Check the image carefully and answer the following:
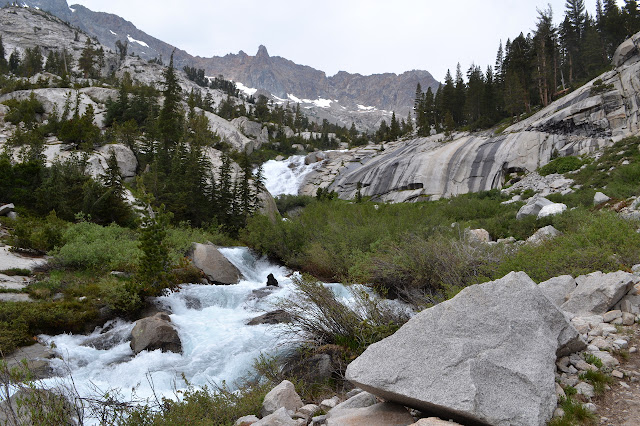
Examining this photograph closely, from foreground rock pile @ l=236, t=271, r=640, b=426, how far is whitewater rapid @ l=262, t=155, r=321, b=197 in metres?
46.6

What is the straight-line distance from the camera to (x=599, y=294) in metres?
5.70

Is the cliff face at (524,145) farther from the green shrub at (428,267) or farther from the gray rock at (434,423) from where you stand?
the gray rock at (434,423)

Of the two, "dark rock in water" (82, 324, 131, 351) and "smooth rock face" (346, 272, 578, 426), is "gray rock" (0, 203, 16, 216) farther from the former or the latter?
"smooth rock face" (346, 272, 578, 426)

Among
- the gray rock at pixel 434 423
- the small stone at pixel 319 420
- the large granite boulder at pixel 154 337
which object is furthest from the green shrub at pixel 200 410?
the large granite boulder at pixel 154 337

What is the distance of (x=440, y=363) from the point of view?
3.76 m

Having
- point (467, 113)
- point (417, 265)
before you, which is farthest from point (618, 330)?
point (467, 113)

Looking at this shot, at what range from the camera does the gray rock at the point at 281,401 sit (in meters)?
5.14

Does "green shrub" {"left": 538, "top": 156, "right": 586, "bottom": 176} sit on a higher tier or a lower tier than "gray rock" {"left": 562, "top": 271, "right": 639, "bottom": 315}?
higher

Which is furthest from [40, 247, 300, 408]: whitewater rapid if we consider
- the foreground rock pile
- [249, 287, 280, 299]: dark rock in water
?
the foreground rock pile

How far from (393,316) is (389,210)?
1421 cm

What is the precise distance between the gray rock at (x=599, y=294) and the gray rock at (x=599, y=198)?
1282 centimetres

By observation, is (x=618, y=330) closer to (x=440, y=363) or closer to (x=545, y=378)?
(x=545, y=378)

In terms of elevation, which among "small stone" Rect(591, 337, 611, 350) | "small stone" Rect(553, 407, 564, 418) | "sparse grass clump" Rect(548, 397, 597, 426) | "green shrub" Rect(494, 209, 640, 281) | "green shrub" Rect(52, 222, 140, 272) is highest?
"green shrub" Rect(494, 209, 640, 281)

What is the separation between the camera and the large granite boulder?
8.96 metres
